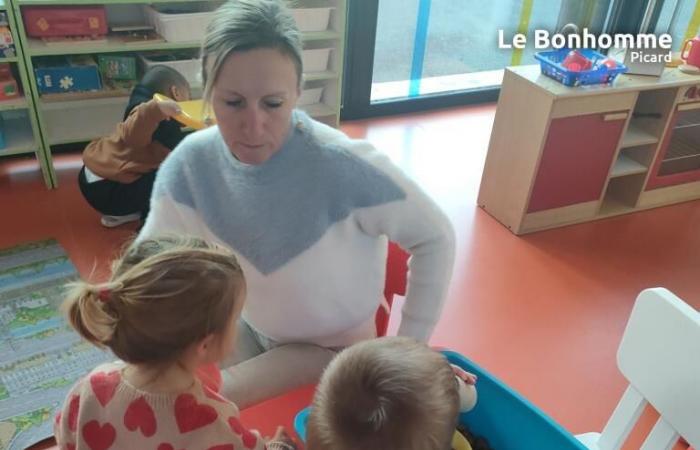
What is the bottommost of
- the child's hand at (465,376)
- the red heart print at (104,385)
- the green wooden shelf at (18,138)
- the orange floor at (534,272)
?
the orange floor at (534,272)

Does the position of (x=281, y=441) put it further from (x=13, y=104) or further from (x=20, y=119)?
(x=20, y=119)

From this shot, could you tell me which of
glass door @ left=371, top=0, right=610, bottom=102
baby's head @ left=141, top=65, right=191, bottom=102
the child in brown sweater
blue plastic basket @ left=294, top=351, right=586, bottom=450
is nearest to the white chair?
blue plastic basket @ left=294, top=351, right=586, bottom=450

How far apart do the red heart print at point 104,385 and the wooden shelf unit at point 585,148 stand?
197 centimetres

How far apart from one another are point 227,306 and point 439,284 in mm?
473

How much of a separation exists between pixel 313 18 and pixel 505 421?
2359mm

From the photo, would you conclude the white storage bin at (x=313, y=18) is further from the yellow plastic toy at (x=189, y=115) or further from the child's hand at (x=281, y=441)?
the child's hand at (x=281, y=441)

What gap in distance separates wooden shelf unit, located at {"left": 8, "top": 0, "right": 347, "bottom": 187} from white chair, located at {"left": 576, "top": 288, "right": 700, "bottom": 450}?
1834mm

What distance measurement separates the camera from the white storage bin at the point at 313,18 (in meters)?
2.79

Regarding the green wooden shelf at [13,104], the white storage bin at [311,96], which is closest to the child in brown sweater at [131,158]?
the green wooden shelf at [13,104]

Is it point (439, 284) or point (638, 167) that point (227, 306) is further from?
point (638, 167)

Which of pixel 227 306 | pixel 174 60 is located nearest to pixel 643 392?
pixel 227 306

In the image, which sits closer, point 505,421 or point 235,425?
point 235,425

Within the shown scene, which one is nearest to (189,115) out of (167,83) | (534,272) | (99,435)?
(167,83)

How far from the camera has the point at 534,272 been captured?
240 centimetres
